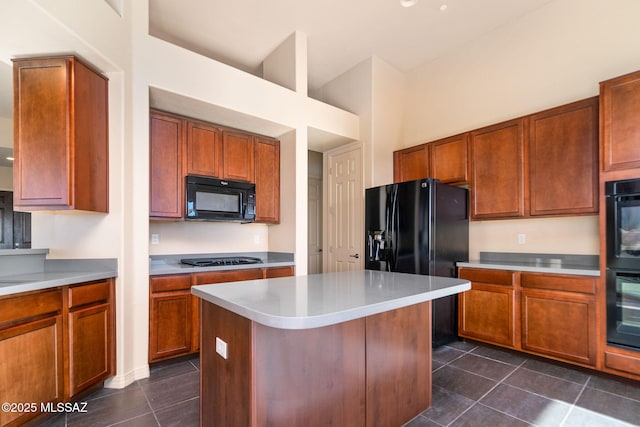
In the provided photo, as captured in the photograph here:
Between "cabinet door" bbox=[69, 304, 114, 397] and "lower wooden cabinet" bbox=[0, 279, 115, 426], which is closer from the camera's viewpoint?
"lower wooden cabinet" bbox=[0, 279, 115, 426]

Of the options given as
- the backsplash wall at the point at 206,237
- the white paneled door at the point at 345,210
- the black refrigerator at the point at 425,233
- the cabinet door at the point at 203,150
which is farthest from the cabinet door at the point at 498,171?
the cabinet door at the point at 203,150


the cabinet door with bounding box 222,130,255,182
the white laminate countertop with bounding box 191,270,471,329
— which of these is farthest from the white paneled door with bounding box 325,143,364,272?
the white laminate countertop with bounding box 191,270,471,329

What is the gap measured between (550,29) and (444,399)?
11.8 ft

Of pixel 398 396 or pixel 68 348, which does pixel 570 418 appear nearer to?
pixel 398 396

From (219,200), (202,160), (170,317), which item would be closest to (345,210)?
(219,200)

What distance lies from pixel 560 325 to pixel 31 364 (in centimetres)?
380

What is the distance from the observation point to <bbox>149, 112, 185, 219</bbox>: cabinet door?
288 centimetres

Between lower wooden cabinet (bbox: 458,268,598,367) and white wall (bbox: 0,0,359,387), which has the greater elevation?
white wall (bbox: 0,0,359,387)

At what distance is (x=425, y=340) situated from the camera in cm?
193

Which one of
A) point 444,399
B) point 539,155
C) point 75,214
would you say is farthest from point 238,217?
point 539,155

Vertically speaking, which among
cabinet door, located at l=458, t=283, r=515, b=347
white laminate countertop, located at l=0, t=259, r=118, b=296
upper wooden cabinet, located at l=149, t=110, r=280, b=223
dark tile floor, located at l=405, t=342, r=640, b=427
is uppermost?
upper wooden cabinet, located at l=149, t=110, r=280, b=223

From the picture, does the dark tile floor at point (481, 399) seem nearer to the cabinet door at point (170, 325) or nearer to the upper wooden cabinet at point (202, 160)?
the cabinet door at point (170, 325)

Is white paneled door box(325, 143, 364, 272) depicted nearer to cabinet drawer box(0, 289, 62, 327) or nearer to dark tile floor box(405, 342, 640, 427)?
dark tile floor box(405, 342, 640, 427)

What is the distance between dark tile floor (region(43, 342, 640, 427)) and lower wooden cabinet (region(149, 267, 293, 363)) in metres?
0.17
